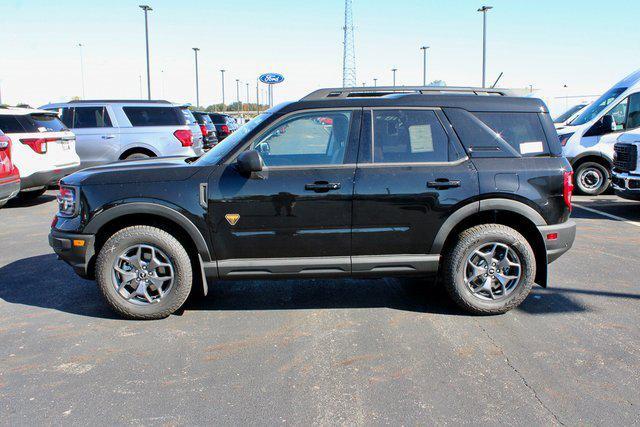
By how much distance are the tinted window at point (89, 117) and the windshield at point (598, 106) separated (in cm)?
1051

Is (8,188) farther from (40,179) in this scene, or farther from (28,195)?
(28,195)

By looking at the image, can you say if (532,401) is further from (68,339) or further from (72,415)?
(68,339)

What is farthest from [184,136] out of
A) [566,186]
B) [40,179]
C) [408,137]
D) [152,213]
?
[566,186]

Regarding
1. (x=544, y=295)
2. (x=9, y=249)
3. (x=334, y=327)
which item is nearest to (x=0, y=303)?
(x=9, y=249)

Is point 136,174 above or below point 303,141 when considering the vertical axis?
below

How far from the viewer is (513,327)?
4625mm

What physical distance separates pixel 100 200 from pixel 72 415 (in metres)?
1.89

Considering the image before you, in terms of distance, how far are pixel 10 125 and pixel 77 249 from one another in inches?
275

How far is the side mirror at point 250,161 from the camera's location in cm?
448

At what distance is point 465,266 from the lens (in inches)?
189

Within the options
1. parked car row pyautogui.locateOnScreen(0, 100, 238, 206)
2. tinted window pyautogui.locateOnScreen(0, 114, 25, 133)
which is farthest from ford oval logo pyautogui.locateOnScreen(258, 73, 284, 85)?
tinted window pyautogui.locateOnScreen(0, 114, 25, 133)

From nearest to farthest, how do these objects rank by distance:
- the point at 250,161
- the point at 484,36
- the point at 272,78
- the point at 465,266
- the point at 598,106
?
the point at 250,161 → the point at 465,266 → the point at 598,106 → the point at 272,78 → the point at 484,36

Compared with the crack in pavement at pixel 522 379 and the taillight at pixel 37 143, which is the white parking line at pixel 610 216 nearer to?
the crack in pavement at pixel 522 379

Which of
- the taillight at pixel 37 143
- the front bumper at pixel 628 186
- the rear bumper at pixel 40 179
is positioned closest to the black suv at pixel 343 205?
the front bumper at pixel 628 186
